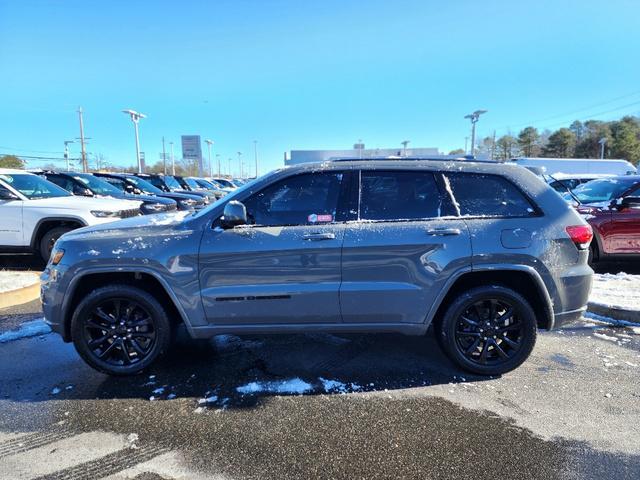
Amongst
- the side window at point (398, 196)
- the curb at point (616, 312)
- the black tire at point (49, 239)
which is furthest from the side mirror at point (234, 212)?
the black tire at point (49, 239)

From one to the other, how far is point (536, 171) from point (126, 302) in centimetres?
407

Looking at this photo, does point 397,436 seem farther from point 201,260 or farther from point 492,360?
point 201,260

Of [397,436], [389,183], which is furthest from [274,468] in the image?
[389,183]

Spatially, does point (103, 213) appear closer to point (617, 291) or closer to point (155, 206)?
point (155, 206)

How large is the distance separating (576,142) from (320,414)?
73.7 meters

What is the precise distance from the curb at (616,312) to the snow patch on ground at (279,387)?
3940 mm

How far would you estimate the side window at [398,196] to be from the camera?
11.3ft

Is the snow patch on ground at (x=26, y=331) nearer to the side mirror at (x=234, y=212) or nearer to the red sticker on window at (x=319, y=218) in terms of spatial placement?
the side mirror at (x=234, y=212)

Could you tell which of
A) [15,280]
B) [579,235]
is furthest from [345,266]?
[15,280]

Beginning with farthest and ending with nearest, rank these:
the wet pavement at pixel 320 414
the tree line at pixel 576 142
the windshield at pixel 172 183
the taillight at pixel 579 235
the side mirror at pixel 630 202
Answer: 1. the tree line at pixel 576 142
2. the windshield at pixel 172 183
3. the side mirror at pixel 630 202
4. the taillight at pixel 579 235
5. the wet pavement at pixel 320 414

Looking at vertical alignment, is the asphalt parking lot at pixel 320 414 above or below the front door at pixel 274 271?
below

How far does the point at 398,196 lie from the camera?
11.5ft

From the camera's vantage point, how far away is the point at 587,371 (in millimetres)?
3623

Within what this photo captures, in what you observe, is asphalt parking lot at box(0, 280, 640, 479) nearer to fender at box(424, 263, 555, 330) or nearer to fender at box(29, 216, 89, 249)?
fender at box(424, 263, 555, 330)
